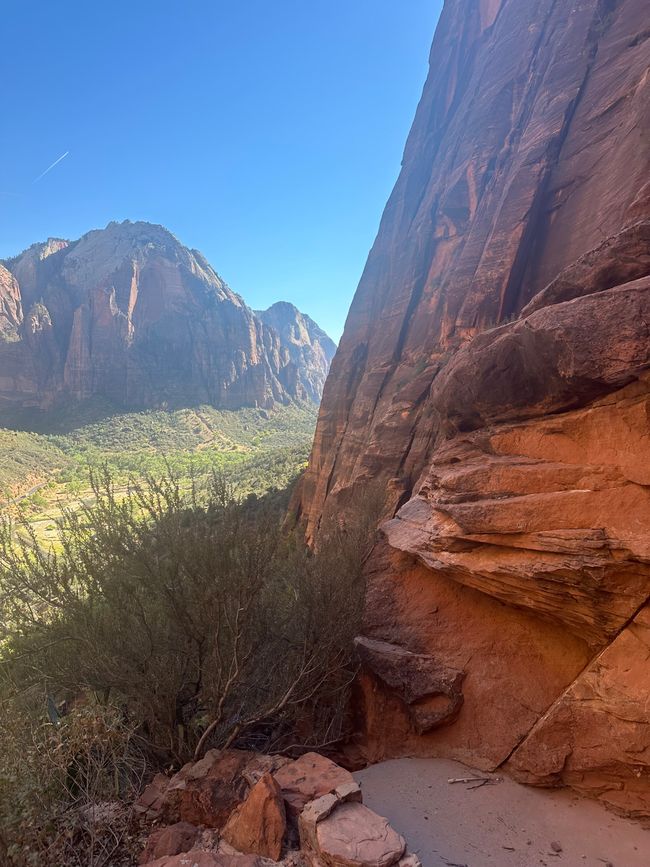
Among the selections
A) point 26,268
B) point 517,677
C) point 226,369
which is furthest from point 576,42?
point 26,268

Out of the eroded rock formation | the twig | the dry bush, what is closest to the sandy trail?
the twig

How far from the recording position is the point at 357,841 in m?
4.49

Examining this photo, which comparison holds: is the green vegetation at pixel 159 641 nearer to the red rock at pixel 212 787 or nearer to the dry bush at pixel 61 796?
the dry bush at pixel 61 796

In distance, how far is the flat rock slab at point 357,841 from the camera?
4280mm

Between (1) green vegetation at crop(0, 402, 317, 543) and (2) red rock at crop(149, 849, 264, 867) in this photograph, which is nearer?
(2) red rock at crop(149, 849, 264, 867)

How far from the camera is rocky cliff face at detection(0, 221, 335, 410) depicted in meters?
103

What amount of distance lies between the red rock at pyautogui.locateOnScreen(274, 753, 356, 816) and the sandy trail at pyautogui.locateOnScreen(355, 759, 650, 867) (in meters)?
1.11

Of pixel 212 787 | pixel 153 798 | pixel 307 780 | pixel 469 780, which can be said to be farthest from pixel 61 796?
pixel 469 780

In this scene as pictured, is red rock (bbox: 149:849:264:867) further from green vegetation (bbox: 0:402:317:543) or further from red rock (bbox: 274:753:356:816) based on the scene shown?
green vegetation (bbox: 0:402:317:543)

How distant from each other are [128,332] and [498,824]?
412ft

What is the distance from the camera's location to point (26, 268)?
12281 cm

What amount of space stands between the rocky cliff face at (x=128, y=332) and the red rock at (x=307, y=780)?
107254mm

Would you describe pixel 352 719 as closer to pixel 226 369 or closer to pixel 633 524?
pixel 633 524

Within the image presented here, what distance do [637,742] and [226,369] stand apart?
4803 inches
